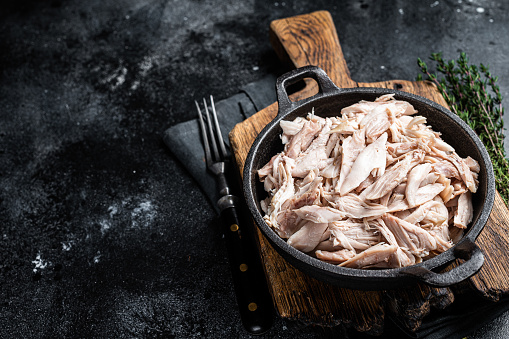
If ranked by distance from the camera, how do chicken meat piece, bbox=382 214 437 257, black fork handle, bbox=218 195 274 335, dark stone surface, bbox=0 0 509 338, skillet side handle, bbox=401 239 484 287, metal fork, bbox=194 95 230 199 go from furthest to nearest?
metal fork, bbox=194 95 230 199 < dark stone surface, bbox=0 0 509 338 < black fork handle, bbox=218 195 274 335 < chicken meat piece, bbox=382 214 437 257 < skillet side handle, bbox=401 239 484 287

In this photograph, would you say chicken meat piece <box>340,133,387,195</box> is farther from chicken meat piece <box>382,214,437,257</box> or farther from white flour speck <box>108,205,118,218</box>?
white flour speck <box>108,205,118,218</box>

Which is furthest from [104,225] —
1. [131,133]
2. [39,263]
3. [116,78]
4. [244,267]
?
[116,78]

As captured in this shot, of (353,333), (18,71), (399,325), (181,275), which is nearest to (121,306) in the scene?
(181,275)

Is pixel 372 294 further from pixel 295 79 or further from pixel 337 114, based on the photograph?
pixel 295 79

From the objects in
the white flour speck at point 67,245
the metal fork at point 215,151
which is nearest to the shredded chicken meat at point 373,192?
the metal fork at point 215,151

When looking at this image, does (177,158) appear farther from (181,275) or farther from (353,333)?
(353,333)

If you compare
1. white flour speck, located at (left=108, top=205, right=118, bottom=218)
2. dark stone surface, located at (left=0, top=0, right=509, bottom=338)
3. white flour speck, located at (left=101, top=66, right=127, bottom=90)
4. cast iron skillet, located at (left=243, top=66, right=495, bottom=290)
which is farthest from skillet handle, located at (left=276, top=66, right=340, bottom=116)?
white flour speck, located at (left=101, top=66, right=127, bottom=90)

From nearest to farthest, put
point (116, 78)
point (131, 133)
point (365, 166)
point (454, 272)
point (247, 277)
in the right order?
point (454, 272) → point (365, 166) → point (247, 277) → point (131, 133) → point (116, 78)
